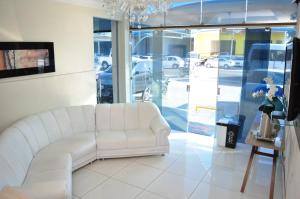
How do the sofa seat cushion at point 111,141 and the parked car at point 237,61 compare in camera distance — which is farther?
the parked car at point 237,61

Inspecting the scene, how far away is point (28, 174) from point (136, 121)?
208 cm

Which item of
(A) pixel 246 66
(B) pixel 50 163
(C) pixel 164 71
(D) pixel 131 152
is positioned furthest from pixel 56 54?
(A) pixel 246 66

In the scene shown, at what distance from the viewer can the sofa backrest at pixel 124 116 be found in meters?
4.52

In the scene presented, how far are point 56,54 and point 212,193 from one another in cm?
332

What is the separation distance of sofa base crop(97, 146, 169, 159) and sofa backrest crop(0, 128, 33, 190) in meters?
1.11

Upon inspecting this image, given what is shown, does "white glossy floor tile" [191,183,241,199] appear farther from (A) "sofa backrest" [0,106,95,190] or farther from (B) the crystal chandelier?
(B) the crystal chandelier

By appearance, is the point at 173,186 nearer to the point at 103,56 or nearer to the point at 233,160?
the point at 233,160

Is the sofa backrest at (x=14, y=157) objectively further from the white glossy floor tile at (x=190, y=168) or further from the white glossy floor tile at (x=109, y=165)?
the white glossy floor tile at (x=190, y=168)

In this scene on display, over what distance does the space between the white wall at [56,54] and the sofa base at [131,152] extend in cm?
125

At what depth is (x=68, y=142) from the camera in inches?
150

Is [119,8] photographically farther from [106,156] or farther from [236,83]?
[236,83]

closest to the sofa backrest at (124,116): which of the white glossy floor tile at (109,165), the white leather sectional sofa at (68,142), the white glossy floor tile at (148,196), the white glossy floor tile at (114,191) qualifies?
the white leather sectional sofa at (68,142)

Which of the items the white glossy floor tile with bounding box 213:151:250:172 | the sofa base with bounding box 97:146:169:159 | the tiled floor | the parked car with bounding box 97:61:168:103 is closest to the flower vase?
the tiled floor

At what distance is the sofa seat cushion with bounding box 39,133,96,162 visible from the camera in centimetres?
349
